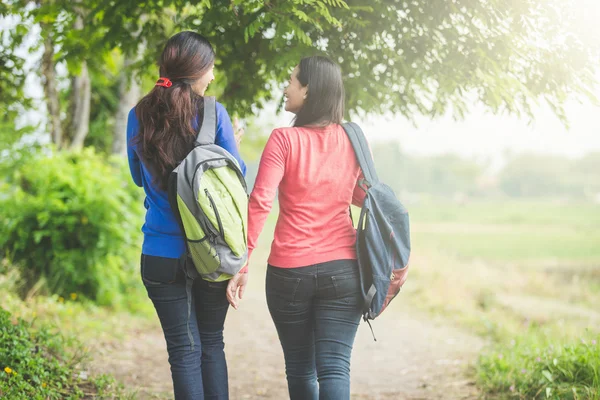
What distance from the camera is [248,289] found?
11.5 metres

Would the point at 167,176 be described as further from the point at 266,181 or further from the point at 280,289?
the point at 280,289

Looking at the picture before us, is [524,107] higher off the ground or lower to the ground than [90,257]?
higher

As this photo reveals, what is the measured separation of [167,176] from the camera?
2432 millimetres

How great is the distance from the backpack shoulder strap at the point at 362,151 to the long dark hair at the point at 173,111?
2.27 ft

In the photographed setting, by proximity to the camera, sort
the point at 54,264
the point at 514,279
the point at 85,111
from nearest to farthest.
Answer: the point at 54,264 → the point at 85,111 → the point at 514,279

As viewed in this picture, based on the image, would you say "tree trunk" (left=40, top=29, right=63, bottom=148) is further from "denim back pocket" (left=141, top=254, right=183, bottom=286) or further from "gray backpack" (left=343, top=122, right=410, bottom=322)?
"gray backpack" (left=343, top=122, right=410, bottom=322)

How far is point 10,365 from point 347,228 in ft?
7.42

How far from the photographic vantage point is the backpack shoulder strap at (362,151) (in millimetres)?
2574

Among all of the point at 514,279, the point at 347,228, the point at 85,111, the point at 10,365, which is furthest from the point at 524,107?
the point at 514,279

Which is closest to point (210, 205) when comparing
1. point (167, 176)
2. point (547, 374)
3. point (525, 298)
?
point (167, 176)

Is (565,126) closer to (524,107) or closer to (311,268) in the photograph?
(524,107)

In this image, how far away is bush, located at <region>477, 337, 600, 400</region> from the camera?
11.8ft

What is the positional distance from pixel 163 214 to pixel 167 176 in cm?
17

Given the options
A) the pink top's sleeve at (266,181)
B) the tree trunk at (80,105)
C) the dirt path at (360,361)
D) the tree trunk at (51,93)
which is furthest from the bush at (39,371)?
the tree trunk at (80,105)
